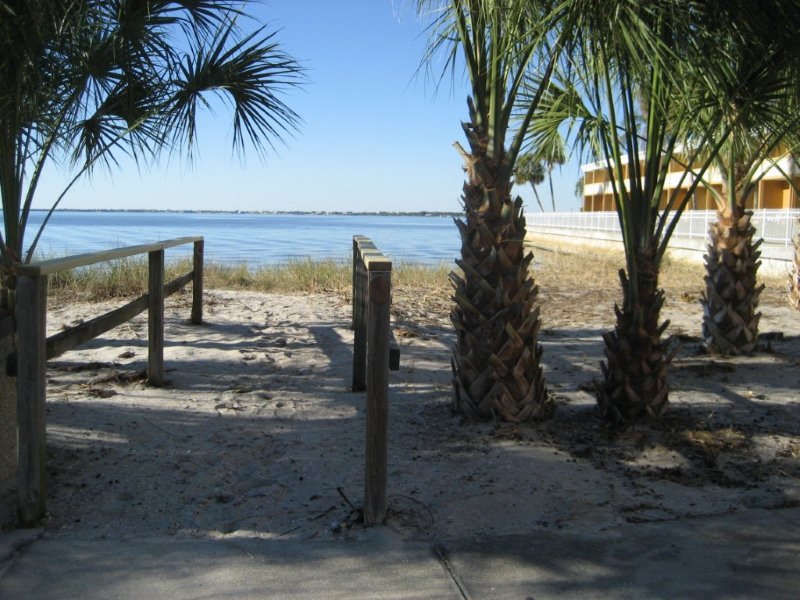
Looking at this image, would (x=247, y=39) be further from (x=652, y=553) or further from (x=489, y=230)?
(x=652, y=553)

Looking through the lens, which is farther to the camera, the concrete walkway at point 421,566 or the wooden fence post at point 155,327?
the wooden fence post at point 155,327

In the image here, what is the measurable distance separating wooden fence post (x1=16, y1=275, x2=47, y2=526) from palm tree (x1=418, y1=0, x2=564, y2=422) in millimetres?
2435

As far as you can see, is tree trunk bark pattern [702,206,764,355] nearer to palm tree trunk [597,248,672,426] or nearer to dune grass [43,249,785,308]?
palm tree trunk [597,248,672,426]

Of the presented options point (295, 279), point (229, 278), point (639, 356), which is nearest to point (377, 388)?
point (639, 356)

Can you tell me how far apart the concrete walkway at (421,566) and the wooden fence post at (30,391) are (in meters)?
0.16

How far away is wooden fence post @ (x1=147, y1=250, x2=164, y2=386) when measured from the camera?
571cm

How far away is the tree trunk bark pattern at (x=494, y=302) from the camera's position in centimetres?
469

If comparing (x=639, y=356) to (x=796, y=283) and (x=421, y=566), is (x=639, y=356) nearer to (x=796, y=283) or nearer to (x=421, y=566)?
(x=421, y=566)

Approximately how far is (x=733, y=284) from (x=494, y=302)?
3.52 metres

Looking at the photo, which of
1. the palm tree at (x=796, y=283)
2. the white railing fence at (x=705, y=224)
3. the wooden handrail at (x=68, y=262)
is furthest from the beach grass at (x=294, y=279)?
the wooden handrail at (x=68, y=262)

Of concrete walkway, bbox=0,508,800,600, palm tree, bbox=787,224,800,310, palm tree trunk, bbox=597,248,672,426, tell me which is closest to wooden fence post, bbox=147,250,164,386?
concrete walkway, bbox=0,508,800,600

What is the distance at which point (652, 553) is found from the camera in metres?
3.12

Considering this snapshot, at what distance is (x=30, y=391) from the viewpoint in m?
3.27

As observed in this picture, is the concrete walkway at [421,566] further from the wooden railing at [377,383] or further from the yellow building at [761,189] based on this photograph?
the yellow building at [761,189]
